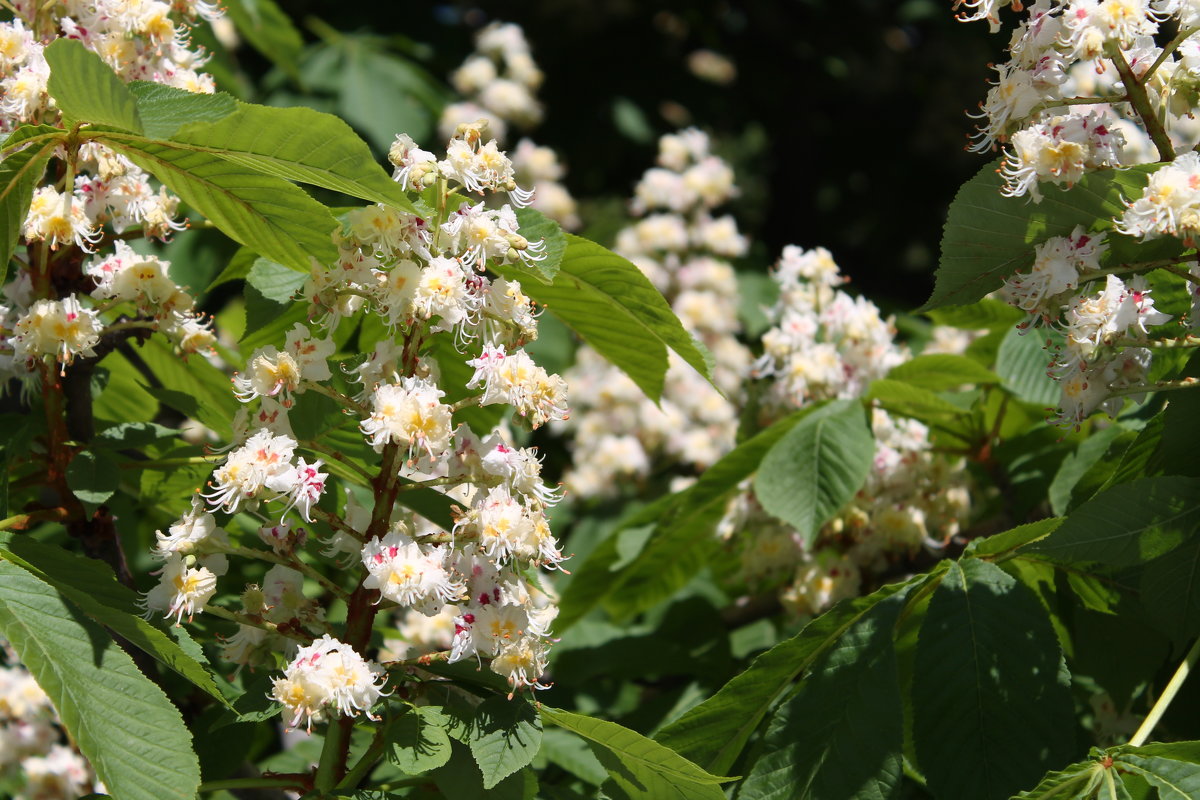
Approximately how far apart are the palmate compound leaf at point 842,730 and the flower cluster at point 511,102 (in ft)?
9.91

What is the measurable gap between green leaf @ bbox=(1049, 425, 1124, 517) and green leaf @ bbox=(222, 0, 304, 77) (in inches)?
77.4

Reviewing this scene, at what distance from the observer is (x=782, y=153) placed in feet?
18.5

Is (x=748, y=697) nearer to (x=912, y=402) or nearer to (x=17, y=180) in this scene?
(x=912, y=402)

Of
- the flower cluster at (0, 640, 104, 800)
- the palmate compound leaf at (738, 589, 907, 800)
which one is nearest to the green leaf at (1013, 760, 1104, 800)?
the palmate compound leaf at (738, 589, 907, 800)

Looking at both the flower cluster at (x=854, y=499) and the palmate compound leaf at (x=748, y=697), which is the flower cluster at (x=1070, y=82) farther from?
the flower cluster at (x=854, y=499)

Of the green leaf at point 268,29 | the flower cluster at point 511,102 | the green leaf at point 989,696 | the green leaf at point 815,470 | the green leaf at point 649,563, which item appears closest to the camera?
the green leaf at point 989,696

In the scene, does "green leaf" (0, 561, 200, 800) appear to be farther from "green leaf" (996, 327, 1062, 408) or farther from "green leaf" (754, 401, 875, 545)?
"green leaf" (996, 327, 1062, 408)

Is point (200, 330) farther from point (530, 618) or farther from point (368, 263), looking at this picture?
point (530, 618)

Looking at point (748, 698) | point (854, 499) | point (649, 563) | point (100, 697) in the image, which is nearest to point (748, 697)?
point (748, 698)

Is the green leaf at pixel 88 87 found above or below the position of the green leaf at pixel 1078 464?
above

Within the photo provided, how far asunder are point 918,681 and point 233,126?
926 millimetres

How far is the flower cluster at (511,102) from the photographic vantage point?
4273 mm

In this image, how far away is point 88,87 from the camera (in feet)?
3.76

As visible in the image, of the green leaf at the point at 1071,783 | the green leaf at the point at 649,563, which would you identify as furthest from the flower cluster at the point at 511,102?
the green leaf at the point at 1071,783
